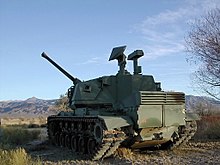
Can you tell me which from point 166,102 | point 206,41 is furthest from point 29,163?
point 206,41

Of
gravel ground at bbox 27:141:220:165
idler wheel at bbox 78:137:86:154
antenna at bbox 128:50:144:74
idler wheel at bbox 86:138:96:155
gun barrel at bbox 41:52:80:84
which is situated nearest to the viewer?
gravel ground at bbox 27:141:220:165

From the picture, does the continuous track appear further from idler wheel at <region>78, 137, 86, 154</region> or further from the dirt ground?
the dirt ground

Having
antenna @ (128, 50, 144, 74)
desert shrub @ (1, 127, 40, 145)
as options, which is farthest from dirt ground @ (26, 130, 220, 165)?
desert shrub @ (1, 127, 40, 145)

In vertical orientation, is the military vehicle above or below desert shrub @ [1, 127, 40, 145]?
above

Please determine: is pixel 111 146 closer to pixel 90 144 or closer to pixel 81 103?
pixel 90 144

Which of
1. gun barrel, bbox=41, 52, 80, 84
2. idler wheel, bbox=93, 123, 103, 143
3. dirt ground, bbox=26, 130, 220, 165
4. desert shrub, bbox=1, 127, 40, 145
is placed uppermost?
gun barrel, bbox=41, 52, 80, 84

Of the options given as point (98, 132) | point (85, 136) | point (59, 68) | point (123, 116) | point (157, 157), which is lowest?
point (157, 157)

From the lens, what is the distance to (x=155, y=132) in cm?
1224

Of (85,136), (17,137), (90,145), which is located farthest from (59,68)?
(17,137)

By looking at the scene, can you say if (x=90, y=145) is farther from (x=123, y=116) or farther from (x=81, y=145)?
(x=123, y=116)

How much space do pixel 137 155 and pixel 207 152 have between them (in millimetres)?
2285

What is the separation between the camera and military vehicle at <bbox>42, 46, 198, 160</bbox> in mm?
11766

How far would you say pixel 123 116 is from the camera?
1210 cm

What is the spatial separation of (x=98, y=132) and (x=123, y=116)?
2.94 feet
